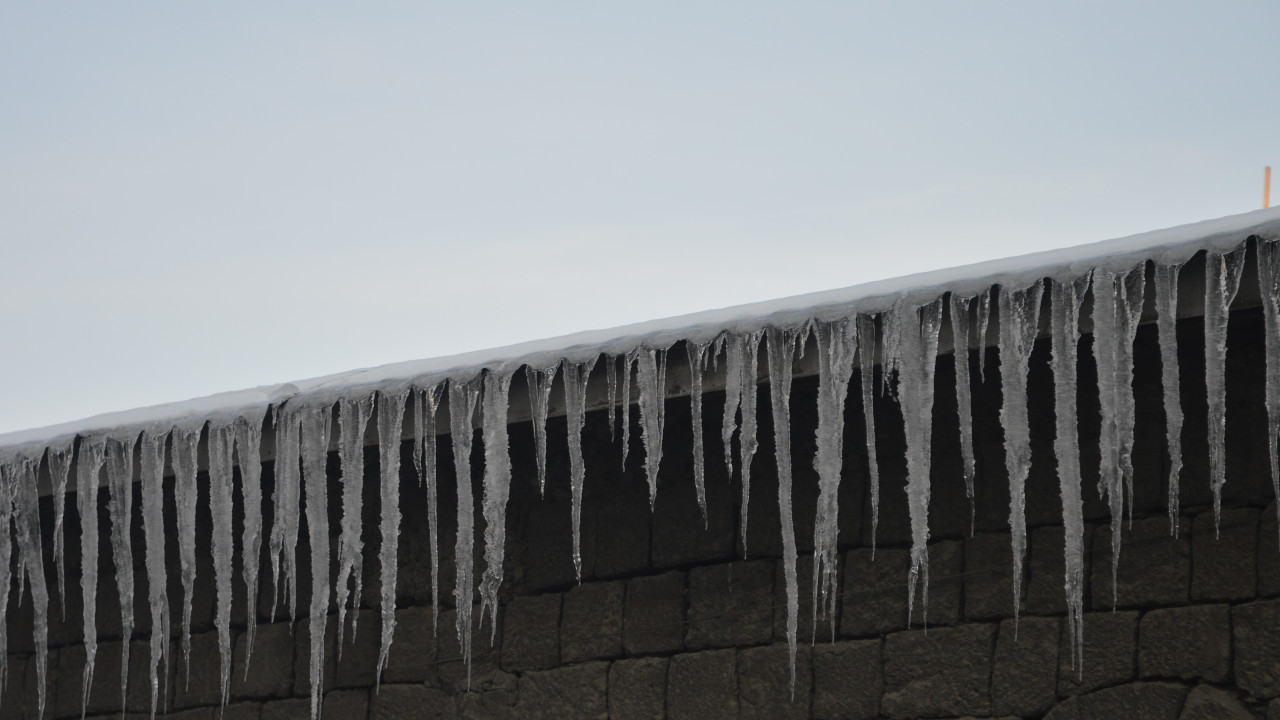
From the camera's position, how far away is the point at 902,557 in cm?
376

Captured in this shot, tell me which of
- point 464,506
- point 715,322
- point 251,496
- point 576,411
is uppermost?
point 715,322

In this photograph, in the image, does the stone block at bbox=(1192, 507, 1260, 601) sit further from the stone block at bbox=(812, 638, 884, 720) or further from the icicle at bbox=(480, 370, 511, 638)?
the icicle at bbox=(480, 370, 511, 638)

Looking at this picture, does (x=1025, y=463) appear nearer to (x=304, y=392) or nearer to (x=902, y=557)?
(x=902, y=557)

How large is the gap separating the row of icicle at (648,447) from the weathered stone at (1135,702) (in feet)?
0.33

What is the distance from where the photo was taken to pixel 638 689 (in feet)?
13.2

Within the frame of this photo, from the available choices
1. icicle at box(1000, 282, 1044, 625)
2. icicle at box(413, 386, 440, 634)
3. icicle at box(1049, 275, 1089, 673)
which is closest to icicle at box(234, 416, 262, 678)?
icicle at box(413, 386, 440, 634)

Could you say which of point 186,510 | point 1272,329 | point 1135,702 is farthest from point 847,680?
point 186,510

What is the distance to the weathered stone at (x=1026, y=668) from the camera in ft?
11.4

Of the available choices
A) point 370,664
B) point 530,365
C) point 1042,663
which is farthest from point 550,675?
point 1042,663

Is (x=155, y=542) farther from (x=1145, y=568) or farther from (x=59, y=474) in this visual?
(x=1145, y=568)

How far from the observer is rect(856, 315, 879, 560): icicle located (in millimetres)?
3445

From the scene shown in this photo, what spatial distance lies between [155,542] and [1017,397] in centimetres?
285

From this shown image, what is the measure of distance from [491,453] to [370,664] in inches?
36.9

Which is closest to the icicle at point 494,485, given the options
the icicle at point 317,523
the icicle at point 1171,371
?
the icicle at point 317,523
